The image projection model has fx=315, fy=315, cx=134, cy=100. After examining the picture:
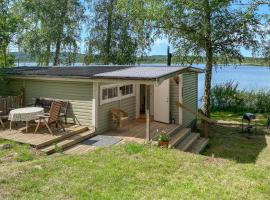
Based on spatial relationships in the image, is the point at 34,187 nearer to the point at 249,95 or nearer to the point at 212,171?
the point at 212,171

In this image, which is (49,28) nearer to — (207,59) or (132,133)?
(207,59)

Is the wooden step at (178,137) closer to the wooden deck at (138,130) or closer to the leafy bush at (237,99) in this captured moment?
the wooden deck at (138,130)

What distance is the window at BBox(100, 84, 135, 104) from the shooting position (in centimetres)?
1111

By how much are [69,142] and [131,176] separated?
118 inches

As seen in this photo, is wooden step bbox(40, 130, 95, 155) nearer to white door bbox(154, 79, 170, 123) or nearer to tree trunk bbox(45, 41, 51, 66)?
white door bbox(154, 79, 170, 123)

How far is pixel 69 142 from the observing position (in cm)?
954

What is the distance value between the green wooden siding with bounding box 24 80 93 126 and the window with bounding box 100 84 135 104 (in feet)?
1.50

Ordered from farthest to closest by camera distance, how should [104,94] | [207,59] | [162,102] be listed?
1. [207,59]
2. [162,102]
3. [104,94]

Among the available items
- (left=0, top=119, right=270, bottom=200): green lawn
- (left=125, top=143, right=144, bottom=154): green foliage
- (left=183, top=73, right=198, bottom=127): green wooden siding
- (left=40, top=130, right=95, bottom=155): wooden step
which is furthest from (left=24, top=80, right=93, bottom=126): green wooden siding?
(left=183, top=73, right=198, bottom=127): green wooden siding

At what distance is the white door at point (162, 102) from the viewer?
12664 mm

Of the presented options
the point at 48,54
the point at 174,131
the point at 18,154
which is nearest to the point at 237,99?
the point at 174,131

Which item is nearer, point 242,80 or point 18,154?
point 18,154

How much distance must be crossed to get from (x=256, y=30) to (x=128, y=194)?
13.2 metres

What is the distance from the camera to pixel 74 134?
406 inches
